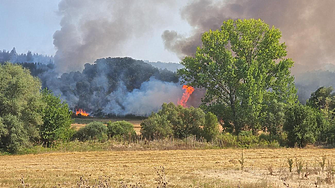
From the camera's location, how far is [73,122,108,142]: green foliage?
3219cm

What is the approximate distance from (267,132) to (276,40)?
13.4m

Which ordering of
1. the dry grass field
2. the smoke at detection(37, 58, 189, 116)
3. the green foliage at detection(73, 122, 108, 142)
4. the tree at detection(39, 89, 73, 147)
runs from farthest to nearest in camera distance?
the smoke at detection(37, 58, 189, 116)
the green foliage at detection(73, 122, 108, 142)
the tree at detection(39, 89, 73, 147)
the dry grass field

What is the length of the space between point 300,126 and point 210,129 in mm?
9583

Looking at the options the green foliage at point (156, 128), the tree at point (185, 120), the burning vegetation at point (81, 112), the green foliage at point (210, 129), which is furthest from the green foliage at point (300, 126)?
the burning vegetation at point (81, 112)

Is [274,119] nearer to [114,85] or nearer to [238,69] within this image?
[238,69]

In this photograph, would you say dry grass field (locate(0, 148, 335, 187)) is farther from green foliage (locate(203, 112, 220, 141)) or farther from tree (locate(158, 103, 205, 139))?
tree (locate(158, 103, 205, 139))

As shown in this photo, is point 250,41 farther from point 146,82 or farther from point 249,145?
point 146,82

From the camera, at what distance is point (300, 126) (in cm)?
3250

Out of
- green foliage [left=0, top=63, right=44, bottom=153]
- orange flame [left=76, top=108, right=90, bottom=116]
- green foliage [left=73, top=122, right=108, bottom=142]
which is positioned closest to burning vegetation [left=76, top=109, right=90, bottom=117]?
orange flame [left=76, top=108, right=90, bottom=116]

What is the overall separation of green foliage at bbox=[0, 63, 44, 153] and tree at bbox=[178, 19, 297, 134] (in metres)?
21.4

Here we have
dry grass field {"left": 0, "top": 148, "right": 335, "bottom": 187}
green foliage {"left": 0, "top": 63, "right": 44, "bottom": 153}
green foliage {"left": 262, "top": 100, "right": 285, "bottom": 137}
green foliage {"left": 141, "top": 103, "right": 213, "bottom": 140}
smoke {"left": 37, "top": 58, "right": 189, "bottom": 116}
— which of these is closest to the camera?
dry grass field {"left": 0, "top": 148, "right": 335, "bottom": 187}

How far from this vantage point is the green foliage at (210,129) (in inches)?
1314

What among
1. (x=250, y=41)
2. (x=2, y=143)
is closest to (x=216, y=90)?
(x=250, y=41)

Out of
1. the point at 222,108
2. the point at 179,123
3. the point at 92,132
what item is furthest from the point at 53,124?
the point at 222,108
